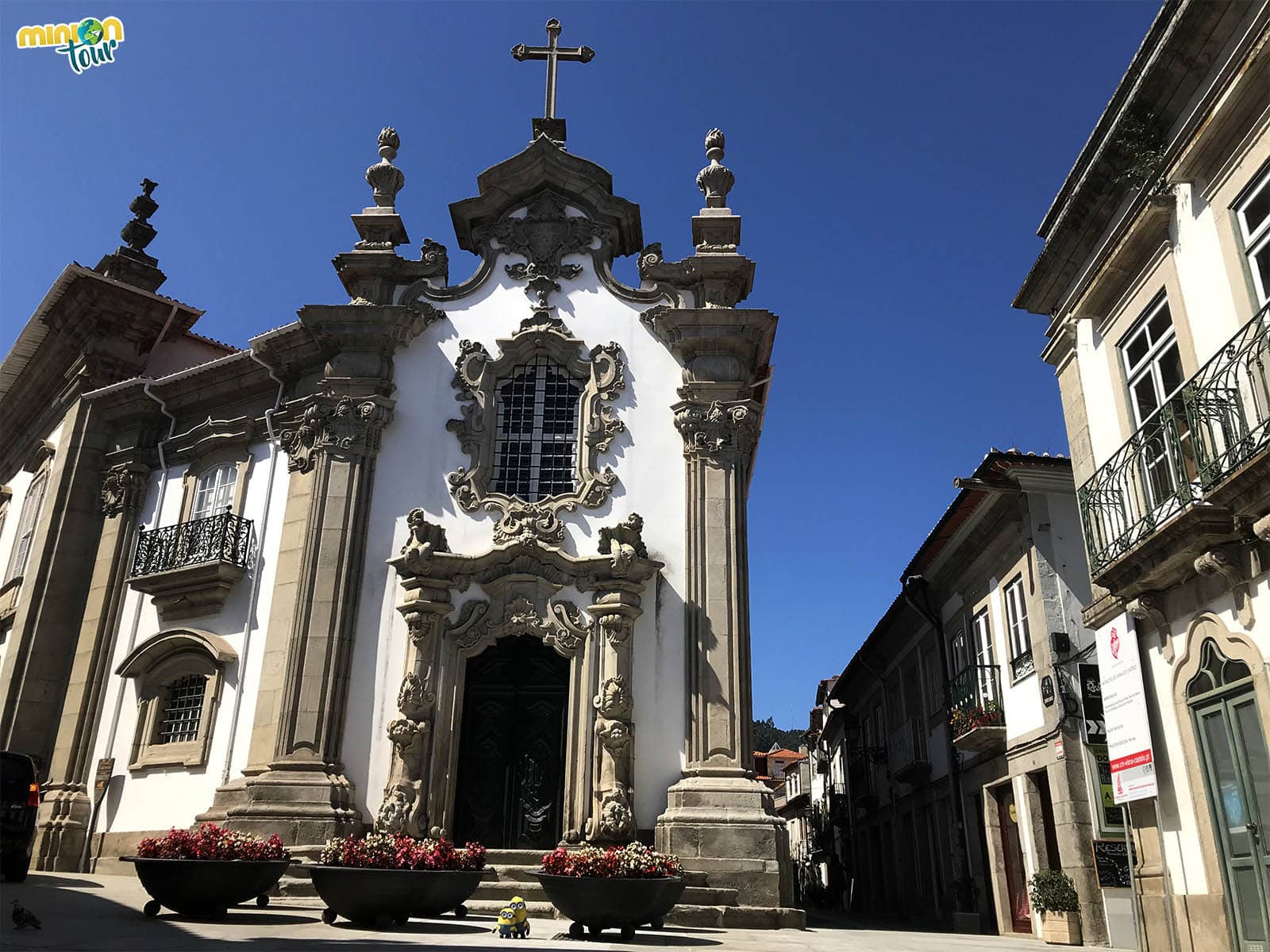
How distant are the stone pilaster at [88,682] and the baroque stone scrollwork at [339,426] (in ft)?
14.1

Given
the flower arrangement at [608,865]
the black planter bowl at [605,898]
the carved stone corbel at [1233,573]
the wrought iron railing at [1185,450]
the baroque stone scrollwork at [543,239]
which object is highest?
the baroque stone scrollwork at [543,239]

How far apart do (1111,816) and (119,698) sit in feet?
50.5

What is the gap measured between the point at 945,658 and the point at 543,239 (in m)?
10.7

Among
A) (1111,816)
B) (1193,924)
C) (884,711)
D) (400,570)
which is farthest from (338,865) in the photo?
(884,711)

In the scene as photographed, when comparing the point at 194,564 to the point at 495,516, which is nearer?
the point at 495,516

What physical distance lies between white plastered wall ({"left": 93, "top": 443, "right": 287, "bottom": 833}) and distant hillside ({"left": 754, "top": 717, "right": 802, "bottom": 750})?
97.6 meters

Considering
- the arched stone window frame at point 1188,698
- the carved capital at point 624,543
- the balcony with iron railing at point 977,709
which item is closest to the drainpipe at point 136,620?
the carved capital at point 624,543

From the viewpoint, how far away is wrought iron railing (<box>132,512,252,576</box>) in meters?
16.9

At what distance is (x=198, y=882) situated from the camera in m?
9.15

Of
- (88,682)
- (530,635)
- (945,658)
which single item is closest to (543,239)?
(530,635)

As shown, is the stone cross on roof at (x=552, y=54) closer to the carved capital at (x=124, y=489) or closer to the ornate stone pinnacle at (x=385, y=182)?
the ornate stone pinnacle at (x=385, y=182)

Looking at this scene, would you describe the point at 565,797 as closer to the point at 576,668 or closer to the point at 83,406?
the point at 576,668

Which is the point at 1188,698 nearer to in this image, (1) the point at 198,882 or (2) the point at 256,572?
(1) the point at 198,882

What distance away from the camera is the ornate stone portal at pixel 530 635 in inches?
543
